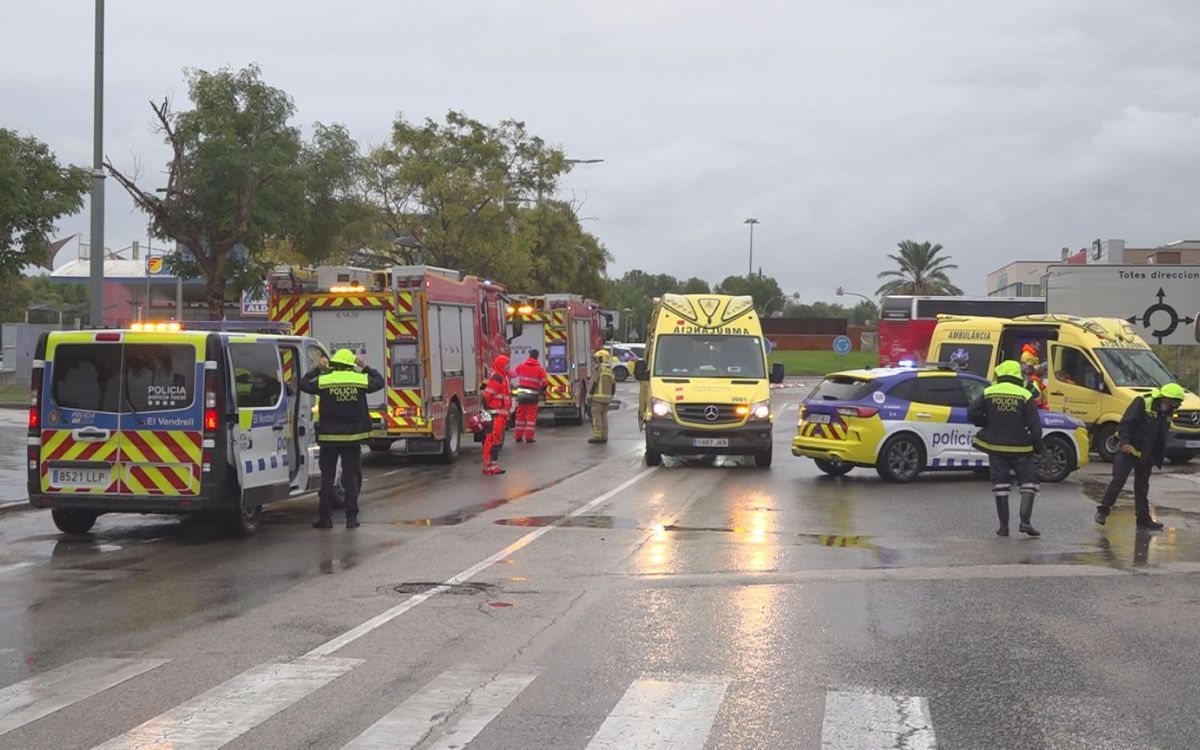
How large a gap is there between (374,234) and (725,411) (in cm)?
2502

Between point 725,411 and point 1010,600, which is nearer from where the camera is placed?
point 1010,600

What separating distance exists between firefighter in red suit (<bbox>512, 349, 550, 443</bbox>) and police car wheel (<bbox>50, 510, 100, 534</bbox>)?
1229 centimetres

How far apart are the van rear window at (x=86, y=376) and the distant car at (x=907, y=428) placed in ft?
32.4

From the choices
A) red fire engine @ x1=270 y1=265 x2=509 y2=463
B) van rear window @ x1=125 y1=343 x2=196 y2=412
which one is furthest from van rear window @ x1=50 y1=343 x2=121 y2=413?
red fire engine @ x1=270 y1=265 x2=509 y2=463

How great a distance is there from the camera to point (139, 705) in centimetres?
Answer: 643

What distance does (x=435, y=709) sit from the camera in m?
6.37

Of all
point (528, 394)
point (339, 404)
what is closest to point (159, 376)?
point (339, 404)

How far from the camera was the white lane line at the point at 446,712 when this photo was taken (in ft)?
19.1

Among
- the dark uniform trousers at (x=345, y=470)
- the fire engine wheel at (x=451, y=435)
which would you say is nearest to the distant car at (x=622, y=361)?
the fire engine wheel at (x=451, y=435)

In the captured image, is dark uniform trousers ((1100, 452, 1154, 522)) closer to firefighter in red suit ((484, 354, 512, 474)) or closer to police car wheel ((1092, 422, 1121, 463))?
firefighter in red suit ((484, 354, 512, 474))

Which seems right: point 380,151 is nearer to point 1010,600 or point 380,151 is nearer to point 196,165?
point 196,165

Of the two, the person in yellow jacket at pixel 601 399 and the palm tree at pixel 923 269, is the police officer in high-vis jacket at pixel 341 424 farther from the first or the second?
the palm tree at pixel 923 269

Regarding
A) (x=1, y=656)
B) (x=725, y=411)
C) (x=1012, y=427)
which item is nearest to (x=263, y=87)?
(x=725, y=411)

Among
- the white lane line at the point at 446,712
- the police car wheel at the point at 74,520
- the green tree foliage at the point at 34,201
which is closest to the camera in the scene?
the white lane line at the point at 446,712
